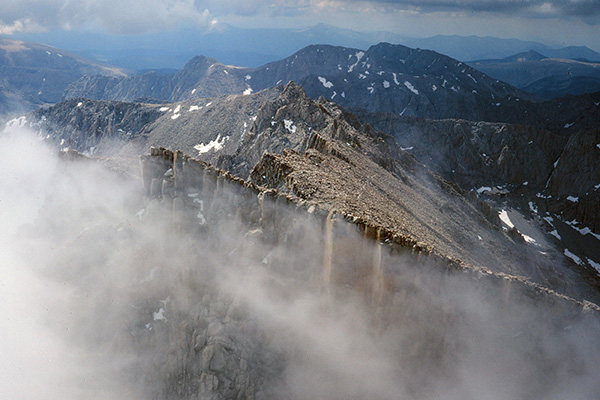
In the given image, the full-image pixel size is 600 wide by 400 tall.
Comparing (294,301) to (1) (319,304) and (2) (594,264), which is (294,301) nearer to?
(1) (319,304)

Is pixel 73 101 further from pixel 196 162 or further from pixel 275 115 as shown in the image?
pixel 196 162

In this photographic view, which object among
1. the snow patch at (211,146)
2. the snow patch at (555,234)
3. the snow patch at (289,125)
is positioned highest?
the snow patch at (289,125)

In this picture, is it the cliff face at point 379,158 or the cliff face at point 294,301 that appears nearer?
the cliff face at point 294,301

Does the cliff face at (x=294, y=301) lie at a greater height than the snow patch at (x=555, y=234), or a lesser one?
greater

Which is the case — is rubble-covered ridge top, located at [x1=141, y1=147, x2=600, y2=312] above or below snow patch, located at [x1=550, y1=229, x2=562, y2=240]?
above

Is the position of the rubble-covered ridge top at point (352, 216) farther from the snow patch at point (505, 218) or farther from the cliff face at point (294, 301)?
the snow patch at point (505, 218)

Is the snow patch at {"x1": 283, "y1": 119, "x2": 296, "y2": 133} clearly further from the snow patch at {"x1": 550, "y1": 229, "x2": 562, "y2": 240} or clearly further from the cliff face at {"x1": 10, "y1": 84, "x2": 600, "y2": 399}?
Answer: the snow patch at {"x1": 550, "y1": 229, "x2": 562, "y2": 240}

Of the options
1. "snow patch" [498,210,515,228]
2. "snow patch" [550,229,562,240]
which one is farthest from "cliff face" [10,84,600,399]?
"snow patch" [550,229,562,240]

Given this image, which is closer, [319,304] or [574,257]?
[319,304]

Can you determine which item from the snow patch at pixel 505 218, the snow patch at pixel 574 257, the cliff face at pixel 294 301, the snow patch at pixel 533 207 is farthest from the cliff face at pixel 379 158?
the snow patch at pixel 505 218

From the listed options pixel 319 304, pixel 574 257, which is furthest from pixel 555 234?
pixel 319 304

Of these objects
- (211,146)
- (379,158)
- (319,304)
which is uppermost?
(379,158)
